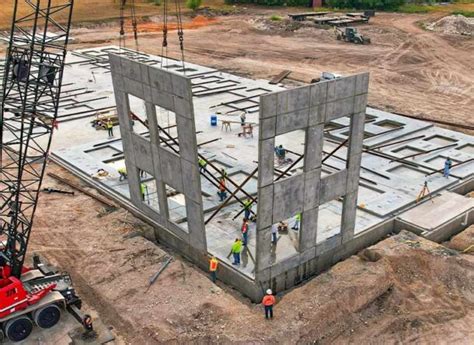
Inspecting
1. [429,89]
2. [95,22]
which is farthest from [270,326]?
[95,22]

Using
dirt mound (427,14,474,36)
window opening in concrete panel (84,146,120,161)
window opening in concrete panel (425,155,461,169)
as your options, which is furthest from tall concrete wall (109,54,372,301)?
dirt mound (427,14,474,36)

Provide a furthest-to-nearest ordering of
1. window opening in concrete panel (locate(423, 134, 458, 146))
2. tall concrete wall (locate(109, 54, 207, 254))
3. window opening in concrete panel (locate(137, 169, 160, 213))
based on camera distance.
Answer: window opening in concrete panel (locate(423, 134, 458, 146))
window opening in concrete panel (locate(137, 169, 160, 213))
tall concrete wall (locate(109, 54, 207, 254))

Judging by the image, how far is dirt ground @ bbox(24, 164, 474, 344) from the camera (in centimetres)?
1446

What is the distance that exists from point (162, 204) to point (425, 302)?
955cm

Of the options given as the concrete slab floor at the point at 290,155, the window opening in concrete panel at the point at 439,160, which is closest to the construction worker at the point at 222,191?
the concrete slab floor at the point at 290,155

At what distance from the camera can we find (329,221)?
1967cm

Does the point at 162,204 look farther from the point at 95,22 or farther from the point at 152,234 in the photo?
the point at 95,22

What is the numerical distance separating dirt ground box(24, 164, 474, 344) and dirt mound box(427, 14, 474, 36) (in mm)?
46180

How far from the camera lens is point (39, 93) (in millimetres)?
15188

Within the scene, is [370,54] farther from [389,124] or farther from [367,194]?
[367,194]

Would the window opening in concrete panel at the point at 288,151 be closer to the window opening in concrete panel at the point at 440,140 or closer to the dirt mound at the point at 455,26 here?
the window opening in concrete panel at the point at 440,140

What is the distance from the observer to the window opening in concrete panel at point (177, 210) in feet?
64.1

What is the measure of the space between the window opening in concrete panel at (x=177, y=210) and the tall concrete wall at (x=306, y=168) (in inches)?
164

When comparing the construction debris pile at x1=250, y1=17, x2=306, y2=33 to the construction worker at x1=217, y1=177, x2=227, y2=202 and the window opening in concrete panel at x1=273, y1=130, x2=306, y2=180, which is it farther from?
the construction worker at x1=217, y1=177, x2=227, y2=202
